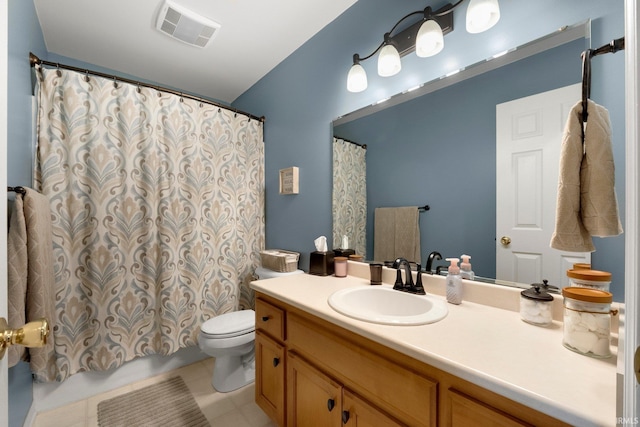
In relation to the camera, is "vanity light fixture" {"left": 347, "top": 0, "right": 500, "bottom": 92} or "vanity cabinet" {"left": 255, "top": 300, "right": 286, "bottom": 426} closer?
"vanity light fixture" {"left": 347, "top": 0, "right": 500, "bottom": 92}

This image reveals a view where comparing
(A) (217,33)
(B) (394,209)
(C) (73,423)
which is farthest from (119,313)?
(A) (217,33)

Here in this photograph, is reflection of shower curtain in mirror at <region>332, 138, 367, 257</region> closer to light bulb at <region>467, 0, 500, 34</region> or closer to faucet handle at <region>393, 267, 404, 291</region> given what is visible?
faucet handle at <region>393, 267, 404, 291</region>

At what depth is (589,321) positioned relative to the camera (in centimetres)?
65

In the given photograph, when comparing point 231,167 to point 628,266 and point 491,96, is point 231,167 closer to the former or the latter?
point 491,96

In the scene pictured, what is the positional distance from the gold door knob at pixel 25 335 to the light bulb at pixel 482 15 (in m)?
1.59

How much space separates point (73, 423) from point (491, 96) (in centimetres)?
276

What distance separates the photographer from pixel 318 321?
1.03 metres

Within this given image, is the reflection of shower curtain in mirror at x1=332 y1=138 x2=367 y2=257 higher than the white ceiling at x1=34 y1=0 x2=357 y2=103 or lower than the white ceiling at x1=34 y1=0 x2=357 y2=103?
lower

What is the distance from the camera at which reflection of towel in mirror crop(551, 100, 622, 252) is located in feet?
2.33

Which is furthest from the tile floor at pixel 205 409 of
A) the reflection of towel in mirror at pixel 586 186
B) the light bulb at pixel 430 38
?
the light bulb at pixel 430 38

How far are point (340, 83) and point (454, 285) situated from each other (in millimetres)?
1393

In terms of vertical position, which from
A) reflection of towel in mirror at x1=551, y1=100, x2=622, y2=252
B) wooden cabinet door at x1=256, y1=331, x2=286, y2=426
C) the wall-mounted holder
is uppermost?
the wall-mounted holder

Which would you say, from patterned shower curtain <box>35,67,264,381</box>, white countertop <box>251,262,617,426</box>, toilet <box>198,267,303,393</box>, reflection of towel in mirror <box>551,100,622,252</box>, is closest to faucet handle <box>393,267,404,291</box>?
white countertop <box>251,262,617,426</box>

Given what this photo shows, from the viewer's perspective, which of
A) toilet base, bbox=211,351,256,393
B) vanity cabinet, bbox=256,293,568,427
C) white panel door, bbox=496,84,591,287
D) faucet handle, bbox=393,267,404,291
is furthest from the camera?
toilet base, bbox=211,351,256,393
